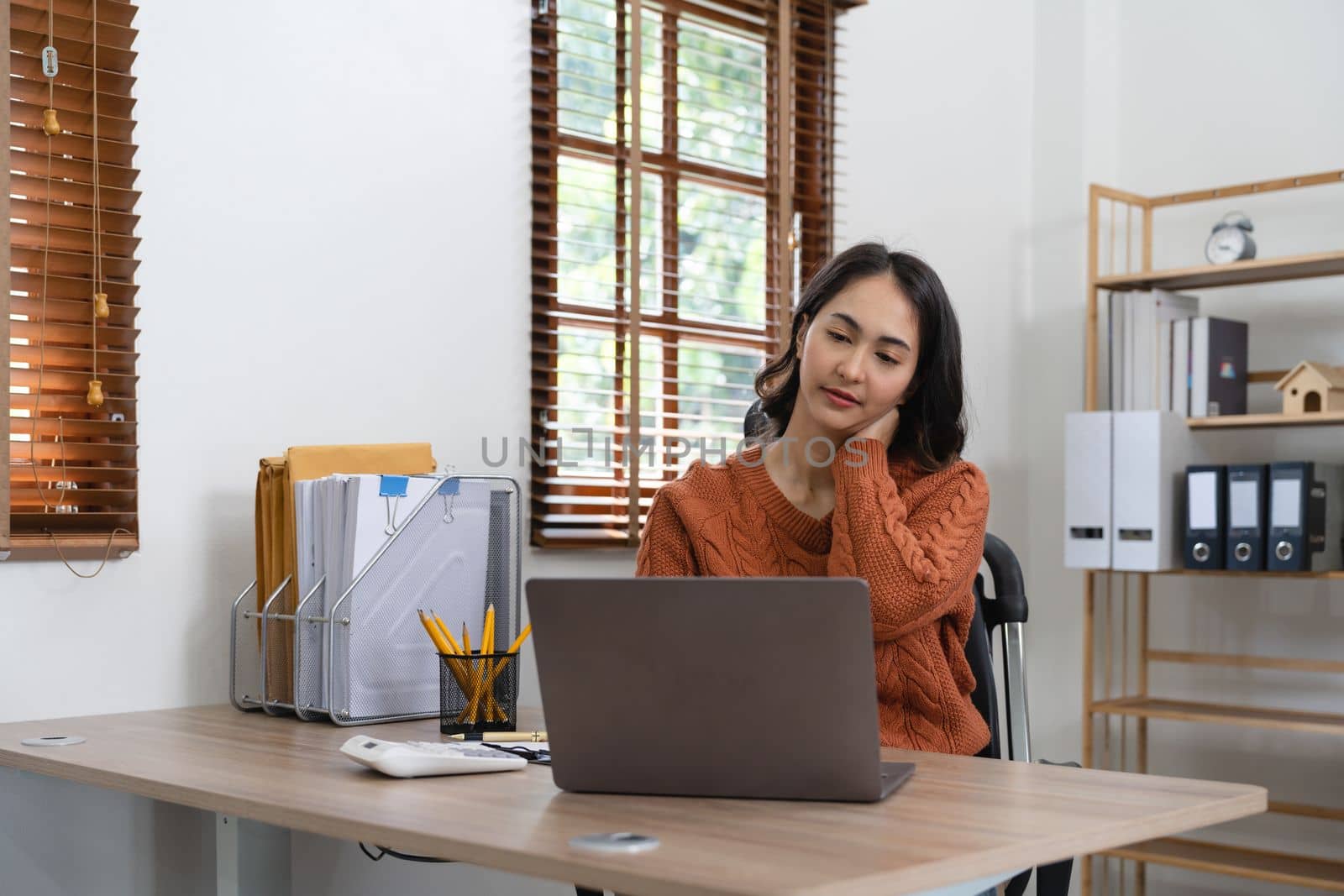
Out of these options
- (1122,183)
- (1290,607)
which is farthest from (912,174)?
(1290,607)

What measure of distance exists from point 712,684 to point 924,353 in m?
0.75

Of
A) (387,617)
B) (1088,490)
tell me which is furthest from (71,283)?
(1088,490)

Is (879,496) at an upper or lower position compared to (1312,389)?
lower

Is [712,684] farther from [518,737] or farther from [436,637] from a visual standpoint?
[436,637]

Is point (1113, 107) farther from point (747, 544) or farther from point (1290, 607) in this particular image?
point (747, 544)

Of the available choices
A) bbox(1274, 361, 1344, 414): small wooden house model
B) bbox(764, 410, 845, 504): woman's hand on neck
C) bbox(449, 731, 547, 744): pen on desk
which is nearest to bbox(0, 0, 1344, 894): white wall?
bbox(1274, 361, 1344, 414): small wooden house model

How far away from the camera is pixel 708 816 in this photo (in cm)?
100

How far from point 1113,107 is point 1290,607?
129 cm

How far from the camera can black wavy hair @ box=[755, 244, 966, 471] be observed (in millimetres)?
1652

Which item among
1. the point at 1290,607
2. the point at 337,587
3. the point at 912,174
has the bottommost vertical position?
the point at 1290,607

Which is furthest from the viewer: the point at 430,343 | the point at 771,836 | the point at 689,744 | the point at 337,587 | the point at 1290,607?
the point at 1290,607

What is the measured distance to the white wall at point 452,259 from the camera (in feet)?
5.97

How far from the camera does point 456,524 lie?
1795 millimetres
